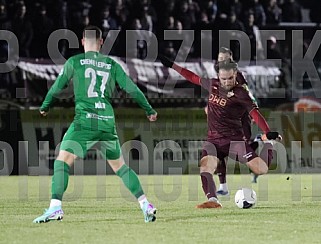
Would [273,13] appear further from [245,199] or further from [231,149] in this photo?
[245,199]

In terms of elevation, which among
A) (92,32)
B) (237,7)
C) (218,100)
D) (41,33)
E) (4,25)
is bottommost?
(218,100)

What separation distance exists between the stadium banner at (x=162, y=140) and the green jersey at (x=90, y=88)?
32.1 feet

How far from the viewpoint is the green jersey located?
31.4ft

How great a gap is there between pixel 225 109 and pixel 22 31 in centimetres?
961

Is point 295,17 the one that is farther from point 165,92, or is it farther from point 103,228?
point 103,228

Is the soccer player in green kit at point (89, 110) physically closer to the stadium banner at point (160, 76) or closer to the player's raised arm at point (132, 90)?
the player's raised arm at point (132, 90)

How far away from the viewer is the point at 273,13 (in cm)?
2317

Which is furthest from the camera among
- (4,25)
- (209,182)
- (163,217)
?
(4,25)

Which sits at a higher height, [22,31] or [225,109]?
[22,31]

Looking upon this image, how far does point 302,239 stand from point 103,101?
8.85 ft

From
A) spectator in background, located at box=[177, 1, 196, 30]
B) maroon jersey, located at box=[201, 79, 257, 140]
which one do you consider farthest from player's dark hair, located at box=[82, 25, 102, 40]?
spectator in background, located at box=[177, 1, 196, 30]

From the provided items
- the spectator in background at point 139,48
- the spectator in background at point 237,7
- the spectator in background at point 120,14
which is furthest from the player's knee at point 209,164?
the spectator in background at point 237,7

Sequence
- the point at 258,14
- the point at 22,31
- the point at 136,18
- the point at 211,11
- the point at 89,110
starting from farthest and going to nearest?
the point at 258,14 < the point at 211,11 < the point at 136,18 < the point at 22,31 < the point at 89,110

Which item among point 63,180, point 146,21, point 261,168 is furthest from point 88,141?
point 146,21
